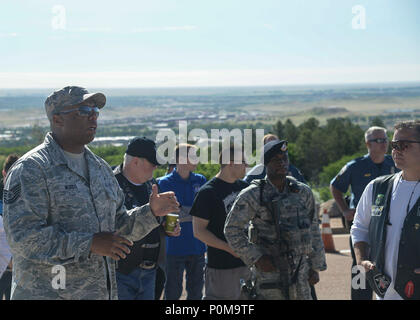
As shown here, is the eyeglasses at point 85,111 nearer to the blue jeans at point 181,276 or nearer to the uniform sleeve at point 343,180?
the blue jeans at point 181,276

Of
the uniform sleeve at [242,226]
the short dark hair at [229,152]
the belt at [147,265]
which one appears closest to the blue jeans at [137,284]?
the belt at [147,265]

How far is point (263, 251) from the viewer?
13.8ft

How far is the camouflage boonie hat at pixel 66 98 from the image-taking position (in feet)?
10.7

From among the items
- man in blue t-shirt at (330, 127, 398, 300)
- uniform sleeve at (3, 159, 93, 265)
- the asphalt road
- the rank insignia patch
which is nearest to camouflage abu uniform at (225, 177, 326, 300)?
the rank insignia patch

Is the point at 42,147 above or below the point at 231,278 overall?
above

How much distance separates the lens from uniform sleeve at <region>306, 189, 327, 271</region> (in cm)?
434

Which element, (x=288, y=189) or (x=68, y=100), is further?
(x=288, y=189)

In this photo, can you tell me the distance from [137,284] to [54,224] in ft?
5.84

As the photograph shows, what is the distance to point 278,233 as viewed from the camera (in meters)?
4.20

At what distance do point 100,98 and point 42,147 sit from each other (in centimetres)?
46

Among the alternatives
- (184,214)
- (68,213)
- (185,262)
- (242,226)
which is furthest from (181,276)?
(68,213)

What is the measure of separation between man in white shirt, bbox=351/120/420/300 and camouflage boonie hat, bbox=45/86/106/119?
85.4 inches
